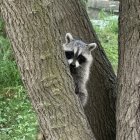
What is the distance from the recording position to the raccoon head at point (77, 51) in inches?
152

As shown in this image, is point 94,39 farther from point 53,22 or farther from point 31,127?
point 31,127

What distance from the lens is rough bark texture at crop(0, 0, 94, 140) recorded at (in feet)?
9.09

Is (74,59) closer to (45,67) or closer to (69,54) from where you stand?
(69,54)

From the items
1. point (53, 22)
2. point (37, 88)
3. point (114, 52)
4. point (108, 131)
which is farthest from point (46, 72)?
point (114, 52)

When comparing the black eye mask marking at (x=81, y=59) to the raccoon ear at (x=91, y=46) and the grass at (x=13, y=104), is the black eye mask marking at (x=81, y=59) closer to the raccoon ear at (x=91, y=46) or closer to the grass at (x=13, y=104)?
the raccoon ear at (x=91, y=46)

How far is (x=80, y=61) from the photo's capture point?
13.3 feet

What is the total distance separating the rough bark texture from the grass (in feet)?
8.46

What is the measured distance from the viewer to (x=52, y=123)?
292 cm

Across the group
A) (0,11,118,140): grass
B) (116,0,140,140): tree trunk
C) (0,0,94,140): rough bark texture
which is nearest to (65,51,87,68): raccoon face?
(116,0,140,140): tree trunk

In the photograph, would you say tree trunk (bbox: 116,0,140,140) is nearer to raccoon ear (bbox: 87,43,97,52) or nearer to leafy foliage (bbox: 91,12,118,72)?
raccoon ear (bbox: 87,43,97,52)

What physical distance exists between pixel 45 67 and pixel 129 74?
→ 2.40 feet

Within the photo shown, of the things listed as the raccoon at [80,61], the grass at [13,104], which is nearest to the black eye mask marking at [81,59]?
the raccoon at [80,61]

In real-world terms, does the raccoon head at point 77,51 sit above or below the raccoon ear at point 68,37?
below

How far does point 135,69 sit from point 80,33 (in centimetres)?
85
